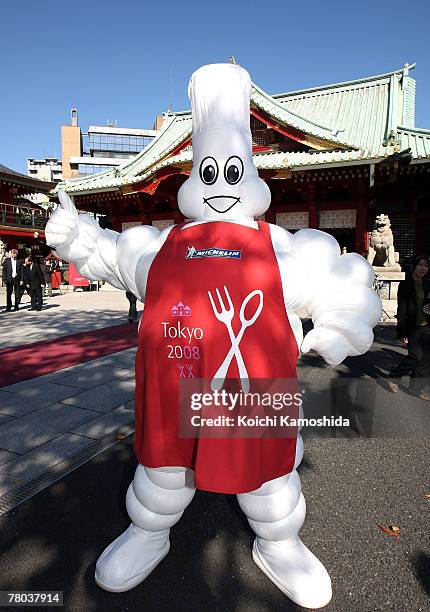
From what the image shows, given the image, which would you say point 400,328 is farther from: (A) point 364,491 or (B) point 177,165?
(B) point 177,165

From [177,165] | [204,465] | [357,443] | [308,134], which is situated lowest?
[357,443]

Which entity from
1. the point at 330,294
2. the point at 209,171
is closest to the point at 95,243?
the point at 209,171

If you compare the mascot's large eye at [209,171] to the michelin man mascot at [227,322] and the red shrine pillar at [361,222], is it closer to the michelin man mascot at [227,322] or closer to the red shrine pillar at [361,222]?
the michelin man mascot at [227,322]

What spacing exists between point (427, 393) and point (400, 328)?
0.75 metres

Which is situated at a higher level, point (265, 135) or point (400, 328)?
point (265, 135)

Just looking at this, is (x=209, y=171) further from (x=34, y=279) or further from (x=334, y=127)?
(x=334, y=127)

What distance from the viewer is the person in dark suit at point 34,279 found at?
403 inches

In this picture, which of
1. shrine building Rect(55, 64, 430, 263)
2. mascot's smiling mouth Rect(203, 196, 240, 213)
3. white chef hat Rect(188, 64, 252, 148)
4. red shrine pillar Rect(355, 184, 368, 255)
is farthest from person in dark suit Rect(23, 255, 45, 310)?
mascot's smiling mouth Rect(203, 196, 240, 213)

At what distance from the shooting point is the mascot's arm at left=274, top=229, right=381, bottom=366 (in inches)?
70.2

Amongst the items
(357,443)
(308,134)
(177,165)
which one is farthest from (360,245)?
(357,443)

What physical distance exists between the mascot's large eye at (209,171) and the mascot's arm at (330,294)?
1.55 feet

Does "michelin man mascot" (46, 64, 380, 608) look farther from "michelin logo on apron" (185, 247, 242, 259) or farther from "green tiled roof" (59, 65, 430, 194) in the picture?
"green tiled roof" (59, 65, 430, 194)

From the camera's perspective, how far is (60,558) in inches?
74.2

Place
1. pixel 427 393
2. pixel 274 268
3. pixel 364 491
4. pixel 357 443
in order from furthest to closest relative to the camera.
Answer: pixel 427 393, pixel 357 443, pixel 364 491, pixel 274 268
